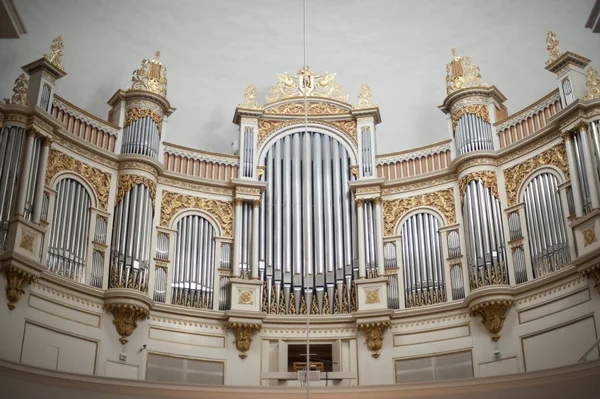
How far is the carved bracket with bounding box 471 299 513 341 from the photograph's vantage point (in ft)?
59.9

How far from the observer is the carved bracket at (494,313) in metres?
18.3

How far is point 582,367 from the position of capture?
15.3 meters

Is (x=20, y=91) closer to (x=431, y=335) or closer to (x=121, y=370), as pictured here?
(x=121, y=370)

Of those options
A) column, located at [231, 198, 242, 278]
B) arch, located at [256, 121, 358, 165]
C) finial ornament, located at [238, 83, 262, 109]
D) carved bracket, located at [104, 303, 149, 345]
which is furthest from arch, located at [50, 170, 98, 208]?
finial ornament, located at [238, 83, 262, 109]

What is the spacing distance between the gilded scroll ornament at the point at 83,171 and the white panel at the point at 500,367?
30.9ft

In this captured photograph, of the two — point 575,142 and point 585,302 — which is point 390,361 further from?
point 575,142

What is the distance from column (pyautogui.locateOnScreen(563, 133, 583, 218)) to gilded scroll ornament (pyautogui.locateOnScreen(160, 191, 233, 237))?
8.22 m

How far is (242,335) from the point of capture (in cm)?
1925

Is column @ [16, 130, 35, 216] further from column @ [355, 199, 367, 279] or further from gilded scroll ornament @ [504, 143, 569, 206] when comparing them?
gilded scroll ornament @ [504, 143, 569, 206]

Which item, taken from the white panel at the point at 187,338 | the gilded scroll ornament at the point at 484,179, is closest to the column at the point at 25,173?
the white panel at the point at 187,338

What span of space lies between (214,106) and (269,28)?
9.87ft

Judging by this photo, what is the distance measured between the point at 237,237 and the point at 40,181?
5.00 meters

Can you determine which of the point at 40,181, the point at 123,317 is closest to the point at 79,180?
the point at 40,181

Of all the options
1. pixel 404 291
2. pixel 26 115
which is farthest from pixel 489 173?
pixel 26 115
